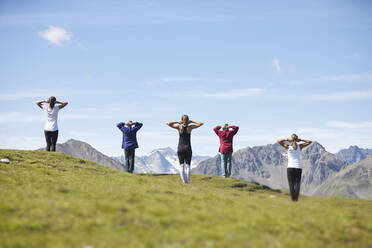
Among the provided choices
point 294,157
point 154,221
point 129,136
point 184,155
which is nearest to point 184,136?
point 184,155

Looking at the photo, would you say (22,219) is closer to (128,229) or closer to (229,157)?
(128,229)

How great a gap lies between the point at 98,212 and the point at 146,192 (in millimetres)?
5011

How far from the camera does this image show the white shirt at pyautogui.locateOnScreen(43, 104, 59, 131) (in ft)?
99.9

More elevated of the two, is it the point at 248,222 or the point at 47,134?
the point at 47,134

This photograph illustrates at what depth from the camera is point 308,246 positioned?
10.6 m

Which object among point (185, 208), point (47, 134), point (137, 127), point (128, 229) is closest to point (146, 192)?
point (185, 208)

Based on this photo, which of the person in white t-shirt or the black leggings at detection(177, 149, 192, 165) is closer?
the black leggings at detection(177, 149, 192, 165)

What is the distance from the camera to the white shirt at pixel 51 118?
30453mm

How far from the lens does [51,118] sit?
3070 centimetres

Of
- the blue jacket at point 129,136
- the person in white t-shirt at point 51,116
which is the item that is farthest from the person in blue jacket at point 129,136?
the person in white t-shirt at point 51,116

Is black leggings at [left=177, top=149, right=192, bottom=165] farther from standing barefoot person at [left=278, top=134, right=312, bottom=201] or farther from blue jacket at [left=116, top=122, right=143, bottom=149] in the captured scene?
blue jacket at [left=116, top=122, right=143, bottom=149]

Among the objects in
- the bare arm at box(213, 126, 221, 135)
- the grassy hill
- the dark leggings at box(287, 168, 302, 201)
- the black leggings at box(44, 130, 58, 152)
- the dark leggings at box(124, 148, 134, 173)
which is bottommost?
the grassy hill

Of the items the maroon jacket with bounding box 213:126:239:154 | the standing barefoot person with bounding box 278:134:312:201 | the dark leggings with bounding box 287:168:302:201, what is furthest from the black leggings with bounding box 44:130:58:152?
the dark leggings with bounding box 287:168:302:201

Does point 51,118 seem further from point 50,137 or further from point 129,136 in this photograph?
point 129,136
